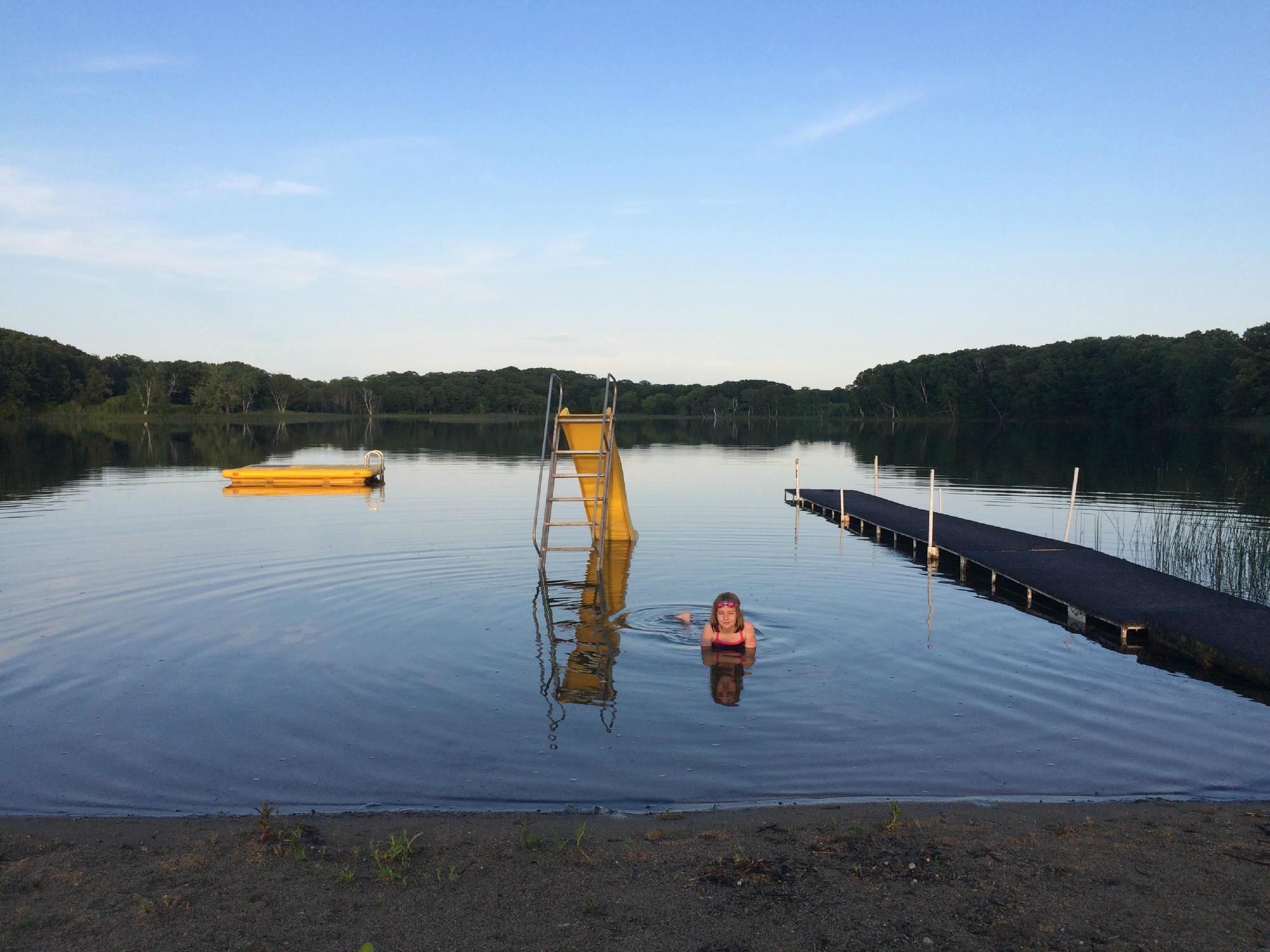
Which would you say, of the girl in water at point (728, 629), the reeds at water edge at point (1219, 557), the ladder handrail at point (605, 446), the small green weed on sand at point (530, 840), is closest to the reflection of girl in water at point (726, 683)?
the girl in water at point (728, 629)

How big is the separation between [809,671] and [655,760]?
3.48 metres

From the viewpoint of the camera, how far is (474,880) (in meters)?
5.62

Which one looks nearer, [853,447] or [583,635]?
[583,635]

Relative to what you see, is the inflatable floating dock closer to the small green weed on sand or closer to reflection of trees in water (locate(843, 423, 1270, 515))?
reflection of trees in water (locate(843, 423, 1270, 515))

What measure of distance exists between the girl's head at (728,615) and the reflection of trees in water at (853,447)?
21.1m

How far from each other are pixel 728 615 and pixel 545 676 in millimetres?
2204

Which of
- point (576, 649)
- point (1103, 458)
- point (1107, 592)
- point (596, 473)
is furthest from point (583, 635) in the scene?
point (1103, 458)

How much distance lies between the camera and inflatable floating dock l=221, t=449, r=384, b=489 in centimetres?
3584

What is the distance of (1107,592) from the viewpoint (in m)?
15.0

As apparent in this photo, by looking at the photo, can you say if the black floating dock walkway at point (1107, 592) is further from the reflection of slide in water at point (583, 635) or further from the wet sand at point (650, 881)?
the reflection of slide in water at point (583, 635)

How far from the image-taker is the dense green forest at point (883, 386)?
106 metres

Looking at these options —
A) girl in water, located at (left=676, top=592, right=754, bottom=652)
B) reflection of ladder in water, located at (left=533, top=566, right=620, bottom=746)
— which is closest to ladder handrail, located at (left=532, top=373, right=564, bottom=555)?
reflection of ladder in water, located at (left=533, top=566, right=620, bottom=746)

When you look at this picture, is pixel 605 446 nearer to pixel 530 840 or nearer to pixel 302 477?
pixel 530 840

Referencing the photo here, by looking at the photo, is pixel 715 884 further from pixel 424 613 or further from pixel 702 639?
pixel 424 613
